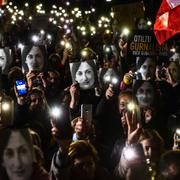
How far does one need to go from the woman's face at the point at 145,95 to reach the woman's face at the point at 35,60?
162cm

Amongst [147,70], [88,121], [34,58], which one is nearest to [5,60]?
[34,58]

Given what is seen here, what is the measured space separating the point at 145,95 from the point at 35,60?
179 centimetres

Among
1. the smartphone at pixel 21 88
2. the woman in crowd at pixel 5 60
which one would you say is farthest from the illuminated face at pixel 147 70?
the smartphone at pixel 21 88

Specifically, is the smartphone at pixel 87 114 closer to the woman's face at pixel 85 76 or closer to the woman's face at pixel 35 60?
the woman's face at pixel 85 76

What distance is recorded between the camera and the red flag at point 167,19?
8211 mm

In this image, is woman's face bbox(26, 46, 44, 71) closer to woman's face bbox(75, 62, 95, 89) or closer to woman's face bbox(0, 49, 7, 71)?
woman's face bbox(75, 62, 95, 89)

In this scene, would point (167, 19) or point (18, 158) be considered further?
point (167, 19)

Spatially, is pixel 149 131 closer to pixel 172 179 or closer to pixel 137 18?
pixel 172 179

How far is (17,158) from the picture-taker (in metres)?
4.23

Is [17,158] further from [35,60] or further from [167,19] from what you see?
[167,19]

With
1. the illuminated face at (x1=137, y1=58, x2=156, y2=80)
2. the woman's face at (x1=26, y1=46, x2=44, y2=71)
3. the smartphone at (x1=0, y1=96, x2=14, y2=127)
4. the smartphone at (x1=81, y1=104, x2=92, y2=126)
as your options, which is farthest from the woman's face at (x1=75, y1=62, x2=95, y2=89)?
the smartphone at (x1=0, y1=96, x2=14, y2=127)

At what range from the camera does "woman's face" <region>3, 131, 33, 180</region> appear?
421 centimetres

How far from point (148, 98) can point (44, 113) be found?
1.27 metres

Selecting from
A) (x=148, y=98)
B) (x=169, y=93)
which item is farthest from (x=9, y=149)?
(x=169, y=93)
